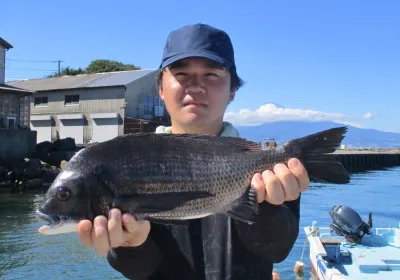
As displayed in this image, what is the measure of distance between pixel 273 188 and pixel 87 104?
44.3 meters

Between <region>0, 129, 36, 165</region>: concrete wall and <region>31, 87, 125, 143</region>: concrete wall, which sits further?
<region>31, 87, 125, 143</region>: concrete wall

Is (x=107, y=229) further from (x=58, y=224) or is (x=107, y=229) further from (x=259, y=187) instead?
(x=259, y=187)

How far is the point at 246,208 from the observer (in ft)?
9.80

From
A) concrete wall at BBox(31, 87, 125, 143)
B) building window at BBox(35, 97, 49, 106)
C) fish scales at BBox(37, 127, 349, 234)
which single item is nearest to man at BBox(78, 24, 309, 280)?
fish scales at BBox(37, 127, 349, 234)

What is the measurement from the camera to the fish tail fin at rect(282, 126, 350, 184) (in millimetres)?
2955

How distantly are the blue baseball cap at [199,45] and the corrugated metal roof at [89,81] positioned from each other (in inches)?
1596

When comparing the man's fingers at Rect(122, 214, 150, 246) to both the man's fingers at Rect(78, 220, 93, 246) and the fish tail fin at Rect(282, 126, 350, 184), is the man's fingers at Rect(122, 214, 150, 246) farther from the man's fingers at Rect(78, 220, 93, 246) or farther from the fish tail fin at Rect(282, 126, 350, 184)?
the fish tail fin at Rect(282, 126, 350, 184)

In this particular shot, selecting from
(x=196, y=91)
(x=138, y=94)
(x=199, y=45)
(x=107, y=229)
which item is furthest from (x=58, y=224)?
(x=138, y=94)

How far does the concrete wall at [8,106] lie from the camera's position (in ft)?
121

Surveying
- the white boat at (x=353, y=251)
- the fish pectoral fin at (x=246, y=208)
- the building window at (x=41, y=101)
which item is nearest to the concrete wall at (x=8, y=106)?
the building window at (x=41, y=101)

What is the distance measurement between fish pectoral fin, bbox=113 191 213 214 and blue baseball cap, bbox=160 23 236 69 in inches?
45.2

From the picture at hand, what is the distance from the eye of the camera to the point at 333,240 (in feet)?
42.7

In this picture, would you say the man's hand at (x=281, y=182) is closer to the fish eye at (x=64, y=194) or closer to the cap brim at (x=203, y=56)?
the cap brim at (x=203, y=56)

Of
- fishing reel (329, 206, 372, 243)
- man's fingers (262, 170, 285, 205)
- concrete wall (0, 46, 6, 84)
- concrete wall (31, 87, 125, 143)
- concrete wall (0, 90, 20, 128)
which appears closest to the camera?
man's fingers (262, 170, 285, 205)
